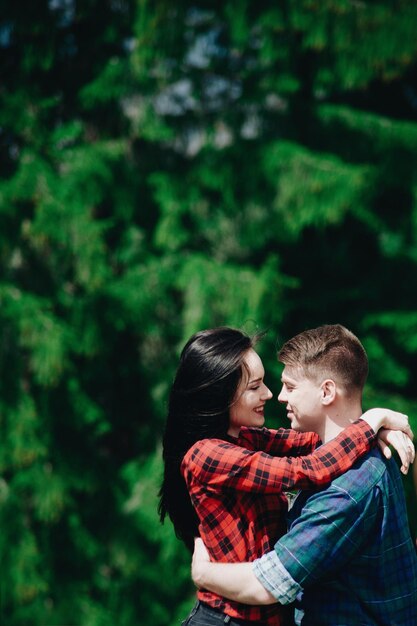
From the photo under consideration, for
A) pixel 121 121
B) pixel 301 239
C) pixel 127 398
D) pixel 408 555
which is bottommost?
pixel 127 398

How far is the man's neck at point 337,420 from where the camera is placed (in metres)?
2.25

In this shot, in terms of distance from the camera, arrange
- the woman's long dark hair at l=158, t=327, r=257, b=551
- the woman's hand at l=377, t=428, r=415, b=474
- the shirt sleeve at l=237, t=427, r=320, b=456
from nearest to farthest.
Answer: the woman's hand at l=377, t=428, r=415, b=474 → the woman's long dark hair at l=158, t=327, r=257, b=551 → the shirt sleeve at l=237, t=427, r=320, b=456

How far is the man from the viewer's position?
193 centimetres

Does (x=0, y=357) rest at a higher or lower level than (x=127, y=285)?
lower

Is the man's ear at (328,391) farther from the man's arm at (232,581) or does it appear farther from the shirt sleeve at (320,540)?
the man's arm at (232,581)

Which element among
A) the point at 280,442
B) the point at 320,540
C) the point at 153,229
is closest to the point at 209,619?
the point at 320,540

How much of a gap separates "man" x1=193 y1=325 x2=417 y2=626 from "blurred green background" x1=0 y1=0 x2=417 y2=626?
13.4 feet

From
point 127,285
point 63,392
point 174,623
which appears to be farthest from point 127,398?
point 174,623

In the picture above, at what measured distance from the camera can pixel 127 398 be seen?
743cm

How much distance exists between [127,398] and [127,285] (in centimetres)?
142

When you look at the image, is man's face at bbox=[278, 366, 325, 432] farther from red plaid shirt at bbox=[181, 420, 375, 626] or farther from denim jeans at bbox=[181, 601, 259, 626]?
denim jeans at bbox=[181, 601, 259, 626]

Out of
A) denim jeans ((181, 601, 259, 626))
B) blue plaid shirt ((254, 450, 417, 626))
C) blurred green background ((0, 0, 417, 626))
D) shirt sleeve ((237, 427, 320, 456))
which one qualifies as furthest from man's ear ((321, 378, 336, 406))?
blurred green background ((0, 0, 417, 626))

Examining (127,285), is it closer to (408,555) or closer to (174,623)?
(174,623)

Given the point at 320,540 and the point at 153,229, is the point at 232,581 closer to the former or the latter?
the point at 320,540
